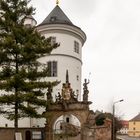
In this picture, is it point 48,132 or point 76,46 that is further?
point 76,46

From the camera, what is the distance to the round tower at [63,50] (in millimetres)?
54594

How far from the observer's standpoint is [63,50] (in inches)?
2173

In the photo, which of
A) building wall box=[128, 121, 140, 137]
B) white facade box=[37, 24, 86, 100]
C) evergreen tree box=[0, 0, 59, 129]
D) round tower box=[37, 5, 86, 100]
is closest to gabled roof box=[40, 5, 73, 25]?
round tower box=[37, 5, 86, 100]

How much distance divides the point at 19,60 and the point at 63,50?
2173 centimetres

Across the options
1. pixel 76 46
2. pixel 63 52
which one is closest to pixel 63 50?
pixel 63 52

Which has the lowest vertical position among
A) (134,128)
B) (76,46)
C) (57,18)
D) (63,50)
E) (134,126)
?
(134,128)

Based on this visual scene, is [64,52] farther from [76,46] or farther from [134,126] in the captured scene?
[134,126]

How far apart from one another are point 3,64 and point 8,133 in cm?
1174

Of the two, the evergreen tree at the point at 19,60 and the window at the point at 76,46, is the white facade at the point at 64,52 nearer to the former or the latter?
the window at the point at 76,46

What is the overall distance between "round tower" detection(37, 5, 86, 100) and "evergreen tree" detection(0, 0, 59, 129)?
1932 cm

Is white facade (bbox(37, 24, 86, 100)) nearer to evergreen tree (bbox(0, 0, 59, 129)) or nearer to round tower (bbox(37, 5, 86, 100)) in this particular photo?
round tower (bbox(37, 5, 86, 100))

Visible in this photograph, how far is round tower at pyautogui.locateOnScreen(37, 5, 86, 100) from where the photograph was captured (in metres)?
54.6

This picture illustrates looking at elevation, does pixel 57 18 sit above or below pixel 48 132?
above

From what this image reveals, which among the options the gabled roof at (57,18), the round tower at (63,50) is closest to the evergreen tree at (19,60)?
the round tower at (63,50)
